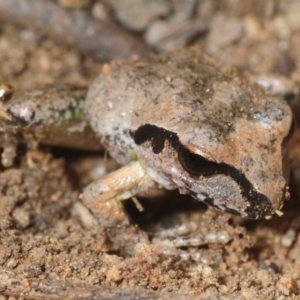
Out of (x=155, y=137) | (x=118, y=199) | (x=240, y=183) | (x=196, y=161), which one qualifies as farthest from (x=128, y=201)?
(x=240, y=183)

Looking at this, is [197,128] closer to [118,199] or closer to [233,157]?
[233,157]

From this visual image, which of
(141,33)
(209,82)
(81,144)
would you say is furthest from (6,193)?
(141,33)

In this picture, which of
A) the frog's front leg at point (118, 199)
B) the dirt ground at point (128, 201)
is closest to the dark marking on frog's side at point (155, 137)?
the frog's front leg at point (118, 199)

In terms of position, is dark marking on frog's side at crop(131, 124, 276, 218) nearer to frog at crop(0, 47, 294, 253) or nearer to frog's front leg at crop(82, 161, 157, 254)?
frog at crop(0, 47, 294, 253)

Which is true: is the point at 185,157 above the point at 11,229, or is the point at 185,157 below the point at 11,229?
above

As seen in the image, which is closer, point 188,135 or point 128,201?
point 188,135

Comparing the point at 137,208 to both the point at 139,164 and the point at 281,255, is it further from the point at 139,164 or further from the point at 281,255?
the point at 281,255
